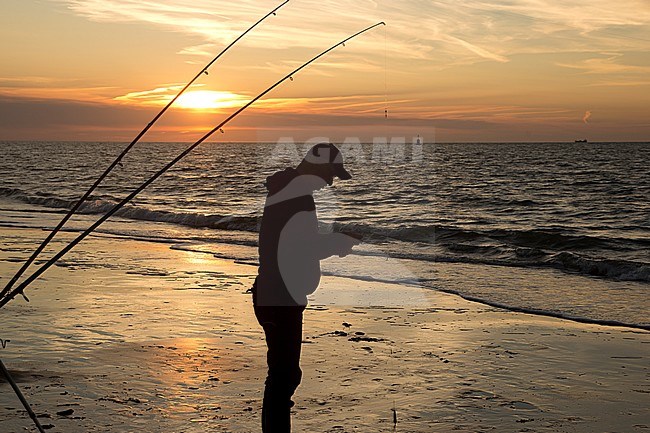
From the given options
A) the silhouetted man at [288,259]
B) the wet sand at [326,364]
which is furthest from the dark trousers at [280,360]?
the wet sand at [326,364]

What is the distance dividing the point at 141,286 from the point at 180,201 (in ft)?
68.5

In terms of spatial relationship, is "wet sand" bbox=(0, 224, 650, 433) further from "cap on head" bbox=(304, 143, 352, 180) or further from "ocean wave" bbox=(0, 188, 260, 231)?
"ocean wave" bbox=(0, 188, 260, 231)

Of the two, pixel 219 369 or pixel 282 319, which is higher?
pixel 282 319

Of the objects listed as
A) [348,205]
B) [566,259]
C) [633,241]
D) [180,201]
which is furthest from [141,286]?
[180,201]

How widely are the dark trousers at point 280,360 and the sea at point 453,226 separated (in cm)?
573

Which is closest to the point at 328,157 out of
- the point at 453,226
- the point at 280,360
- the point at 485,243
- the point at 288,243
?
the point at 288,243

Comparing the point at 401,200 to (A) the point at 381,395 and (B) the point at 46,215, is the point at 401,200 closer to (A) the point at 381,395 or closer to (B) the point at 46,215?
(B) the point at 46,215

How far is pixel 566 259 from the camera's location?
15.6m

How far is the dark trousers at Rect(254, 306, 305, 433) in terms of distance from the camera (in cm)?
445

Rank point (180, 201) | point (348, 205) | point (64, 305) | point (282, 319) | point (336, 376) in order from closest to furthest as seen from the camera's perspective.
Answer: point (282, 319), point (336, 376), point (64, 305), point (348, 205), point (180, 201)

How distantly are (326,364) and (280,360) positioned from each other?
242 cm

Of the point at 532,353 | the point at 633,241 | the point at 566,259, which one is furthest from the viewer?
the point at 633,241

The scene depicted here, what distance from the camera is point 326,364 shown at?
683cm

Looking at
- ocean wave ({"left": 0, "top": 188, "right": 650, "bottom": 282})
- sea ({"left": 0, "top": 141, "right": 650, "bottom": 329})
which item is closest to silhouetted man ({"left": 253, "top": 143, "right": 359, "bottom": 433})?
sea ({"left": 0, "top": 141, "right": 650, "bottom": 329})
